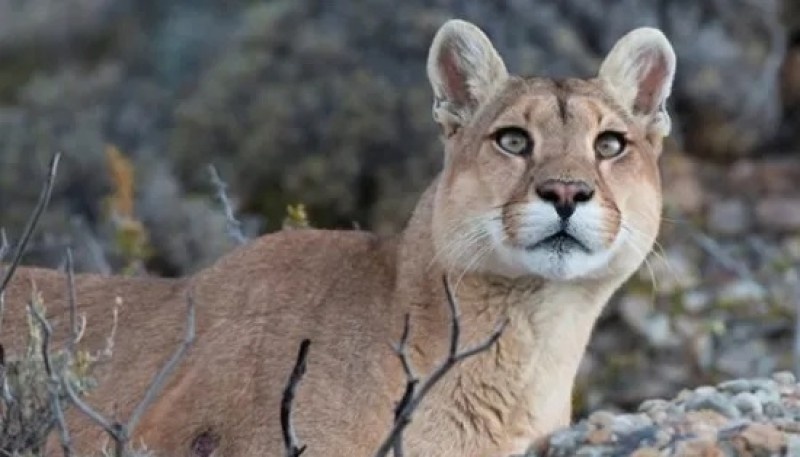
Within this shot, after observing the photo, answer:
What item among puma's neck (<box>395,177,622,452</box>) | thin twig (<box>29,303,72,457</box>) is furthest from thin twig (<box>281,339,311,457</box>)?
puma's neck (<box>395,177,622,452</box>)

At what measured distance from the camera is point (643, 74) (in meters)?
9.66

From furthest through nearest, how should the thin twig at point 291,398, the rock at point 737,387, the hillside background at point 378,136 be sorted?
the hillside background at point 378,136 → the rock at point 737,387 → the thin twig at point 291,398

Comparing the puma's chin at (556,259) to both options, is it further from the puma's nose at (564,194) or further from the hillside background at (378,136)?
the hillside background at (378,136)

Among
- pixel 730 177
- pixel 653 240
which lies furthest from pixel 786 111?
pixel 653 240

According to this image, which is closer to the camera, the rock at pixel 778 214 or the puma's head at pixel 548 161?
the puma's head at pixel 548 161

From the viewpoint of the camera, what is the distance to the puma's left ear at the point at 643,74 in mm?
9555

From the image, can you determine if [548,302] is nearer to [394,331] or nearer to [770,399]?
[394,331]

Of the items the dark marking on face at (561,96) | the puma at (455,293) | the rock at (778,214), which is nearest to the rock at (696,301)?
the rock at (778,214)

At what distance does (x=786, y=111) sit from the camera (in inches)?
712

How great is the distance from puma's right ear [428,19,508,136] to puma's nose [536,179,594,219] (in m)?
0.93

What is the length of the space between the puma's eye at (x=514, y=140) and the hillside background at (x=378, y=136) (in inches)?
232

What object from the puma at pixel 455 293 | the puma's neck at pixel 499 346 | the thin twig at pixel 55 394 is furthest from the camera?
the puma's neck at pixel 499 346

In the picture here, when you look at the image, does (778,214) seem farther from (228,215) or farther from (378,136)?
(228,215)

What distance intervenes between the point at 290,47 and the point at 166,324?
9.52 meters
